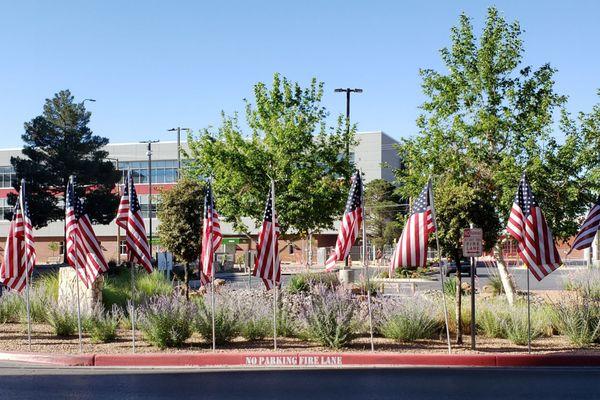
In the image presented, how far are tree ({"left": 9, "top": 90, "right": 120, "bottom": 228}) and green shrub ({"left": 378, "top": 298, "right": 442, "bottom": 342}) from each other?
40053mm

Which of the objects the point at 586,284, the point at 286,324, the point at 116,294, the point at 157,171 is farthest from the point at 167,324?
the point at 157,171

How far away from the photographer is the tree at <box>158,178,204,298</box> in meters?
19.4

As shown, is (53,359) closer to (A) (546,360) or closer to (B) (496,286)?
(A) (546,360)

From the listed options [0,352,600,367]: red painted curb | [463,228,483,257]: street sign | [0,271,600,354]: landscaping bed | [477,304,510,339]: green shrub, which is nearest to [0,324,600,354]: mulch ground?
[0,271,600,354]: landscaping bed

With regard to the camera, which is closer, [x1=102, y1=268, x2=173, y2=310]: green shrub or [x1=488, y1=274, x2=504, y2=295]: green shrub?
[x1=102, y1=268, x2=173, y2=310]: green shrub

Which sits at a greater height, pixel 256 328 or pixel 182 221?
pixel 182 221

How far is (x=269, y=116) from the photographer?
23406 mm

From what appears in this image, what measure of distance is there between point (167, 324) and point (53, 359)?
7.05 ft

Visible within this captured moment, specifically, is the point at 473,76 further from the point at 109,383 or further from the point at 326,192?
the point at 109,383

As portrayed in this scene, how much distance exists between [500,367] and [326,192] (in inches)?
398

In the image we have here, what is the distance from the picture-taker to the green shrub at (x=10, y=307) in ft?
63.5

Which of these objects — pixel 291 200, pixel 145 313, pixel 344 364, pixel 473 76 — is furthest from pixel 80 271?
pixel 473 76

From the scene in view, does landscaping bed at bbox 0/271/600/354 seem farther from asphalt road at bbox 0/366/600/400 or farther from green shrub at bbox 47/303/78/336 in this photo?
asphalt road at bbox 0/366/600/400

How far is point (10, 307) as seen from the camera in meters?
19.4
